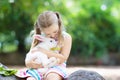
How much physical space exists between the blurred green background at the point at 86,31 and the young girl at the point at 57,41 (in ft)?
21.7

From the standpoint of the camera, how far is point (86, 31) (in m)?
10.6

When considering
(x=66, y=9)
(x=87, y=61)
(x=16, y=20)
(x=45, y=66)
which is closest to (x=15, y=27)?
(x=16, y=20)

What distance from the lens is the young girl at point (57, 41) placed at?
3408mm

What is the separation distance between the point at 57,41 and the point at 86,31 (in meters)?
7.08

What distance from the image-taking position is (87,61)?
11.0 m

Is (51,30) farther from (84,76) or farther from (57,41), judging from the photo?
(84,76)

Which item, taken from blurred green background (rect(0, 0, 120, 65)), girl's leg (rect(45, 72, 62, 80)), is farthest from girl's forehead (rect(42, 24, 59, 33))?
blurred green background (rect(0, 0, 120, 65))

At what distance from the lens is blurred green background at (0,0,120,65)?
413 inches

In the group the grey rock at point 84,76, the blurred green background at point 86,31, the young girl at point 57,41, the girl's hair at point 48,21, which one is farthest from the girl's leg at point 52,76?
the blurred green background at point 86,31

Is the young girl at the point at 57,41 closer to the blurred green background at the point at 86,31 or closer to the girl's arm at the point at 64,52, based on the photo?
the girl's arm at the point at 64,52

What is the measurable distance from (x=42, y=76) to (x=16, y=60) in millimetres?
7573

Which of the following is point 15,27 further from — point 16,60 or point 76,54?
point 76,54

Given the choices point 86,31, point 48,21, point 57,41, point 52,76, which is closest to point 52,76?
point 52,76

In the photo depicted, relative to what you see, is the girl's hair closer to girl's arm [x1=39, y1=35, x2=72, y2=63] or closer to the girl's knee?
girl's arm [x1=39, y1=35, x2=72, y2=63]
